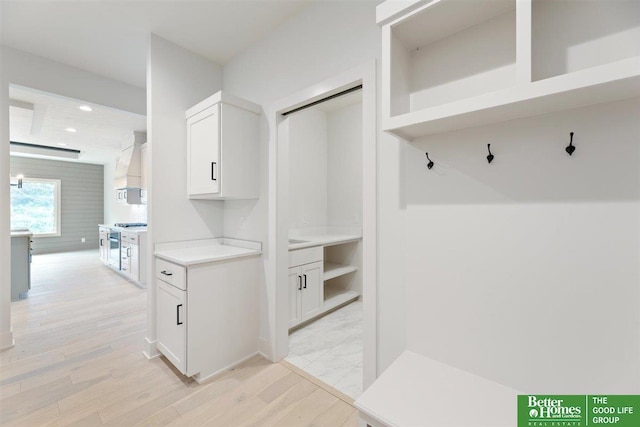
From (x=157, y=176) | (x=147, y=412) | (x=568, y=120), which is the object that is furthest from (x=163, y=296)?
(x=568, y=120)

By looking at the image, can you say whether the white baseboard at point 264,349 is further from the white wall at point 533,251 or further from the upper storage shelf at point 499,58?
the upper storage shelf at point 499,58

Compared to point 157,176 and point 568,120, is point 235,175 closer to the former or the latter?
point 157,176

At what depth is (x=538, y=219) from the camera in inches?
39.5

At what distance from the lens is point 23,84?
2506mm

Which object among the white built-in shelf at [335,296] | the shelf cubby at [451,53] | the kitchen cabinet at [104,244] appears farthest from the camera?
the kitchen cabinet at [104,244]

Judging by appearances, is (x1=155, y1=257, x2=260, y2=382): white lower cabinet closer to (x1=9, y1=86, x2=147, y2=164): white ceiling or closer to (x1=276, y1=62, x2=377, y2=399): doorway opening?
(x1=276, y1=62, x2=377, y2=399): doorway opening

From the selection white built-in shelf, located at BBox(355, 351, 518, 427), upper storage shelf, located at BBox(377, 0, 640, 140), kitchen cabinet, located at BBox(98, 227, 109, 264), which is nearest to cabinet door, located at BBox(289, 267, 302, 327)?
white built-in shelf, located at BBox(355, 351, 518, 427)

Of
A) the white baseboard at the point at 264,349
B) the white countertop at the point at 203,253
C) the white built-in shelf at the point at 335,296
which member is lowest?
the white baseboard at the point at 264,349

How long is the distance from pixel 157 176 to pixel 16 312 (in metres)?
2.87

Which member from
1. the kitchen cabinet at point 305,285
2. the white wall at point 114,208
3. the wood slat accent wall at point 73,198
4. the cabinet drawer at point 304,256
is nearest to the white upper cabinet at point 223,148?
the cabinet drawer at point 304,256

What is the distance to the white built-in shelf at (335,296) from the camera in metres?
3.27

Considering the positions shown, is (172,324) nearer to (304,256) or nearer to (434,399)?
(304,256)

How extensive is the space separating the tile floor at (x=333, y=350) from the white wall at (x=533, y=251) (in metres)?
0.98

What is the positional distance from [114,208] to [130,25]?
694 centimetres
